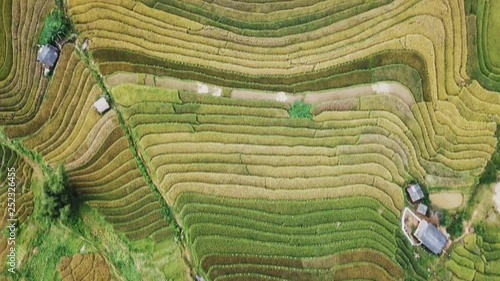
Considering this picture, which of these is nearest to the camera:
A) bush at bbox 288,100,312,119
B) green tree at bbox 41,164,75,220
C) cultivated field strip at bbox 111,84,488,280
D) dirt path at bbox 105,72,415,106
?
cultivated field strip at bbox 111,84,488,280

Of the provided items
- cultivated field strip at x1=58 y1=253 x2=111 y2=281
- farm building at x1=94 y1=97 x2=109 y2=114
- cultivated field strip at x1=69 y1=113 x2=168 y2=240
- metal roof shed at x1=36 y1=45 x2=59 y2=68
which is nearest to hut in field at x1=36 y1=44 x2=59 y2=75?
metal roof shed at x1=36 y1=45 x2=59 y2=68

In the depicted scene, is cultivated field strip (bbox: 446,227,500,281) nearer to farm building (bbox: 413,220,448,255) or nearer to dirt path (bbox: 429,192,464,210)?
farm building (bbox: 413,220,448,255)

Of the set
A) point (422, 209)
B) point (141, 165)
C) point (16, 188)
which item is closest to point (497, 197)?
point (422, 209)

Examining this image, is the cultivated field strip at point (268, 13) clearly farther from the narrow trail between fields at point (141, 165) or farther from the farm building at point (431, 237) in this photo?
the farm building at point (431, 237)

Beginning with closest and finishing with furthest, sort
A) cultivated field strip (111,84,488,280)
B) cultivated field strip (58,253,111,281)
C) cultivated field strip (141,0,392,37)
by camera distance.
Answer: cultivated field strip (111,84,488,280)
cultivated field strip (58,253,111,281)
cultivated field strip (141,0,392,37)

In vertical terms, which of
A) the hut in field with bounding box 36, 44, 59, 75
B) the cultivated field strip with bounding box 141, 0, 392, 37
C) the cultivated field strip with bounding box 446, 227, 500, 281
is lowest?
the cultivated field strip with bounding box 446, 227, 500, 281

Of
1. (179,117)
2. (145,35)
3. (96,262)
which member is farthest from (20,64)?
(96,262)
